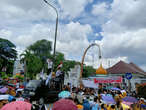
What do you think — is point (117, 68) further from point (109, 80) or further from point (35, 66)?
point (35, 66)

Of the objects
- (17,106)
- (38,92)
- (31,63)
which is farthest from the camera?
(31,63)

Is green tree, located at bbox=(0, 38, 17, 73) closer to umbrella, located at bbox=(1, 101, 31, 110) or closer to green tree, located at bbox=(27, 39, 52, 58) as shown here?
green tree, located at bbox=(27, 39, 52, 58)

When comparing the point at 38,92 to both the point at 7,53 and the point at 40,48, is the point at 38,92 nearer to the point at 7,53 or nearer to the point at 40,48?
the point at 40,48

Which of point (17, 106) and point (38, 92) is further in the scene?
point (38, 92)

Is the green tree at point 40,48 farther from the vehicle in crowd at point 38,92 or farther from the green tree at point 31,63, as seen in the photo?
the vehicle in crowd at point 38,92

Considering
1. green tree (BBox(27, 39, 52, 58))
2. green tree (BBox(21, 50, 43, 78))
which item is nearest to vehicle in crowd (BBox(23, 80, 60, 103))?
green tree (BBox(21, 50, 43, 78))

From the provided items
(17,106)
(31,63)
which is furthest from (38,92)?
(31,63)

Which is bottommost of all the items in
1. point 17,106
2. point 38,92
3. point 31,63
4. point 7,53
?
point 38,92

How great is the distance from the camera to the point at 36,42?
186 feet

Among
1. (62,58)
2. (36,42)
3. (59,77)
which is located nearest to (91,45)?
(59,77)

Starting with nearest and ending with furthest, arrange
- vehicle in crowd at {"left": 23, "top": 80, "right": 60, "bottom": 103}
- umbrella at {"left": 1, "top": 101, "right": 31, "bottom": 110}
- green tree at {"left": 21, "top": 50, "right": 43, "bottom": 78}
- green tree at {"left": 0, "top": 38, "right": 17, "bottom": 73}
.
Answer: umbrella at {"left": 1, "top": 101, "right": 31, "bottom": 110}
vehicle in crowd at {"left": 23, "top": 80, "right": 60, "bottom": 103}
green tree at {"left": 21, "top": 50, "right": 43, "bottom": 78}
green tree at {"left": 0, "top": 38, "right": 17, "bottom": 73}

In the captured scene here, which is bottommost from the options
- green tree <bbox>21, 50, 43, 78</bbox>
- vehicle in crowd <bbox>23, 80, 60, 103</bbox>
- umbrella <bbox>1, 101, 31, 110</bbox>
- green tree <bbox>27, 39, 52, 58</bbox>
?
vehicle in crowd <bbox>23, 80, 60, 103</bbox>

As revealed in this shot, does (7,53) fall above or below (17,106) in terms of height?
above

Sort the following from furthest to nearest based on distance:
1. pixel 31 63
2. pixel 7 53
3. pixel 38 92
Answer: pixel 7 53, pixel 31 63, pixel 38 92
